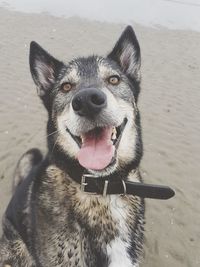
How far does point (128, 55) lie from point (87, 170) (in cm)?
146

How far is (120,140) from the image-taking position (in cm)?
389

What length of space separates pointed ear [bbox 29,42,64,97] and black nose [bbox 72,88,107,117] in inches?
40.4

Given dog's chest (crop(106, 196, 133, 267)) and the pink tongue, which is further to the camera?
dog's chest (crop(106, 196, 133, 267))

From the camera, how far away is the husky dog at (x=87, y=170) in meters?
3.75

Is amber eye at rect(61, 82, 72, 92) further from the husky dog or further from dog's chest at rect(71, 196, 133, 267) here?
dog's chest at rect(71, 196, 133, 267)

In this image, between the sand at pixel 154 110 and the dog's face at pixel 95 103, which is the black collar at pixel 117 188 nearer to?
the dog's face at pixel 95 103

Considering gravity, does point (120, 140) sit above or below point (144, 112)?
above

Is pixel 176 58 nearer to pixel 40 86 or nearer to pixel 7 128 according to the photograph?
pixel 7 128

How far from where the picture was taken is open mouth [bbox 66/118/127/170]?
3707 millimetres

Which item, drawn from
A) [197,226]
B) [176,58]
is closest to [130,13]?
[176,58]

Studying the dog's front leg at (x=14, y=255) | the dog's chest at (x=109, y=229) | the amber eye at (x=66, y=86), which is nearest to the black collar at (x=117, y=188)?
the dog's chest at (x=109, y=229)

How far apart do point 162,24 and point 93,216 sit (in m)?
13.6

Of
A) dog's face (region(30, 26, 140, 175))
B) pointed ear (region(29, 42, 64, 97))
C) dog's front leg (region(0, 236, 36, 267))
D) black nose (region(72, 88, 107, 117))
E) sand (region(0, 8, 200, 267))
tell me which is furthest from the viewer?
sand (region(0, 8, 200, 267))

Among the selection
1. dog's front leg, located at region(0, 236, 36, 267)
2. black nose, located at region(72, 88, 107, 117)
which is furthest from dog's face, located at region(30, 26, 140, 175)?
dog's front leg, located at region(0, 236, 36, 267)
